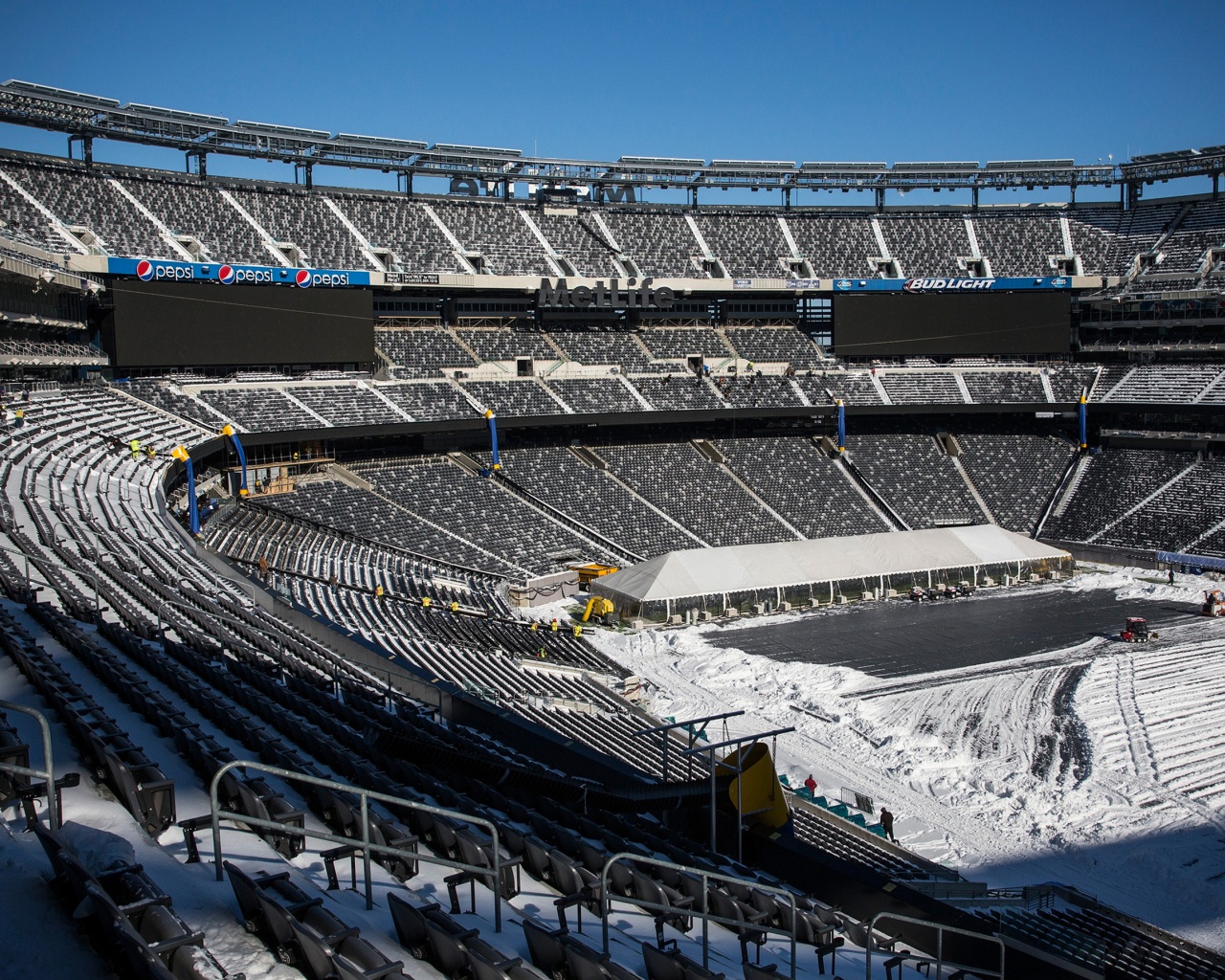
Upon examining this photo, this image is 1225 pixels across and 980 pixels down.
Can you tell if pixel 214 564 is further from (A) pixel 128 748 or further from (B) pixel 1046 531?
(B) pixel 1046 531

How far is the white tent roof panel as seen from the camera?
3566 centimetres

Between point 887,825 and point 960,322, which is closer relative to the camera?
point 887,825

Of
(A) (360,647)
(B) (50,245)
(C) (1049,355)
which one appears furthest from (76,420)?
(C) (1049,355)

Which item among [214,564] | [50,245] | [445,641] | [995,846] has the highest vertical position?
[50,245]

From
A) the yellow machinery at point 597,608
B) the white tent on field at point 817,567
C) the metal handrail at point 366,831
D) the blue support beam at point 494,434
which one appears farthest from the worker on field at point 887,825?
the blue support beam at point 494,434

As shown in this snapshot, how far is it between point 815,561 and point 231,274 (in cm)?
2484

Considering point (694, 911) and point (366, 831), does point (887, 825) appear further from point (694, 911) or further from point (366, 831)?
point (366, 831)

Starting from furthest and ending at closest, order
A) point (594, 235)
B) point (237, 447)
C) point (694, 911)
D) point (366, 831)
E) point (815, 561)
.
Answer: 1. point (594, 235)
2. point (815, 561)
3. point (237, 447)
4. point (694, 911)
5. point (366, 831)

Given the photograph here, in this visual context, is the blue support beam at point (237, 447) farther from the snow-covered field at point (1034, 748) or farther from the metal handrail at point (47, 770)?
the metal handrail at point (47, 770)

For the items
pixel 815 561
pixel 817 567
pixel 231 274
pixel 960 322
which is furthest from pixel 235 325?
pixel 960 322

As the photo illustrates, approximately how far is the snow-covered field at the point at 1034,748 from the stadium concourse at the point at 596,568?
0.13 metres

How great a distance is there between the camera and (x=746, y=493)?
46.2 meters

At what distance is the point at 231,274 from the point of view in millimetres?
41156

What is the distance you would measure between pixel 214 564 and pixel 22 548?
21.5ft
